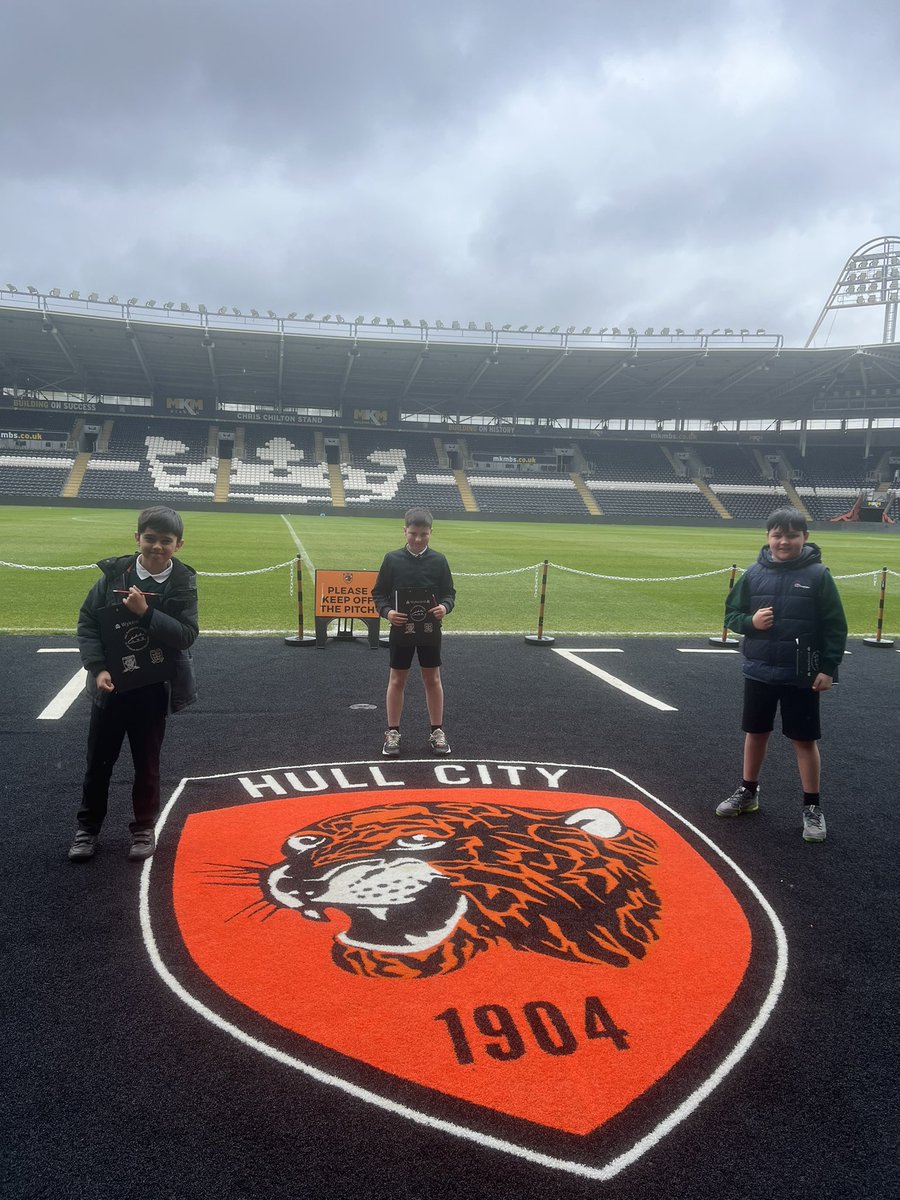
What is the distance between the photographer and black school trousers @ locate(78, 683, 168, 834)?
14.9ft

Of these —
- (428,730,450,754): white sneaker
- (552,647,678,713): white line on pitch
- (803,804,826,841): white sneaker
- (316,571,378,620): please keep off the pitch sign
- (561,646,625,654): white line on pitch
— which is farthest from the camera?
(561,646,625,654): white line on pitch

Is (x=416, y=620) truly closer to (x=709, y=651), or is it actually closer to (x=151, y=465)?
(x=709, y=651)

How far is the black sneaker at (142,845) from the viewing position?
447 centimetres

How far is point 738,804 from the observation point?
17.5ft

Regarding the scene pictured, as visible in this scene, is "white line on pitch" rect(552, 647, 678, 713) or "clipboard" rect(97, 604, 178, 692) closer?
"clipboard" rect(97, 604, 178, 692)

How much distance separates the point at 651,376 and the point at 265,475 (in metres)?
30.7

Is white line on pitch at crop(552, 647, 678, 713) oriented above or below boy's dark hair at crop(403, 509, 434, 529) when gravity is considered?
below

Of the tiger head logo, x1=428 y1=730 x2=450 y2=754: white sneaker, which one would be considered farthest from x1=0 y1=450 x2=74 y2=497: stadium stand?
the tiger head logo

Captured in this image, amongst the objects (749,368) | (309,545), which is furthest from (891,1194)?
(749,368)

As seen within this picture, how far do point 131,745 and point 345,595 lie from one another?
6152 mm

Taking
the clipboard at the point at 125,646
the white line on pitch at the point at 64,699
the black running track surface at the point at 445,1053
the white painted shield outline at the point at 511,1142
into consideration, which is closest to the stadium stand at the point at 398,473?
the white line on pitch at the point at 64,699

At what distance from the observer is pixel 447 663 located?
32.6ft

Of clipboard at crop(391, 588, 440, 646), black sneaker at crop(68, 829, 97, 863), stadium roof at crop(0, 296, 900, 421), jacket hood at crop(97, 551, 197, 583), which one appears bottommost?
black sneaker at crop(68, 829, 97, 863)

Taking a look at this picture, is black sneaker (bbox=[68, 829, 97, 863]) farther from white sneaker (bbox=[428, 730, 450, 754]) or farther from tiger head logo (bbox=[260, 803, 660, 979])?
white sneaker (bbox=[428, 730, 450, 754])
